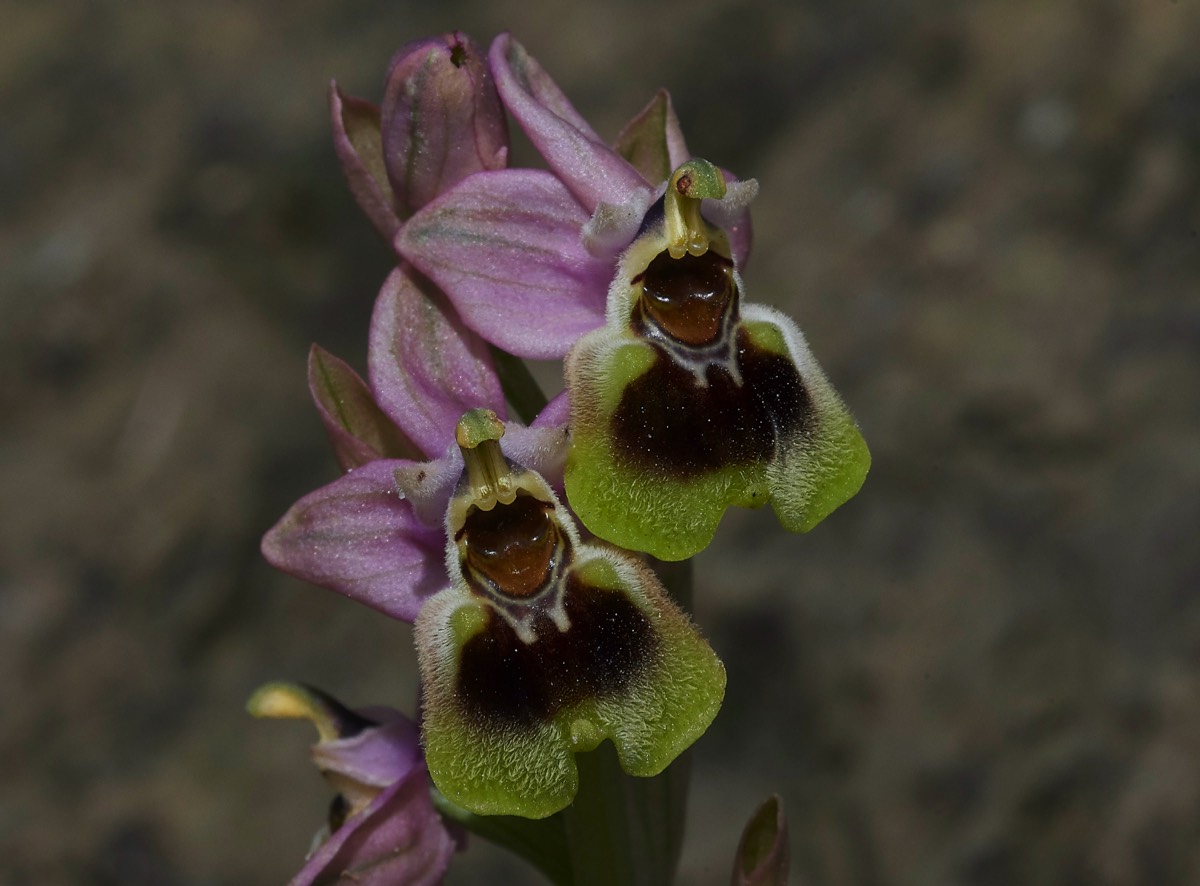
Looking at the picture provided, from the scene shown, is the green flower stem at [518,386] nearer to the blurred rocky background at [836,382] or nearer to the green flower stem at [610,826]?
the green flower stem at [610,826]

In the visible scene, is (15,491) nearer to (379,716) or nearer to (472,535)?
(379,716)

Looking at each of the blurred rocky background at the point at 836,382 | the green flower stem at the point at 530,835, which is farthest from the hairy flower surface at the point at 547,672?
the blurred rocky background at the point at 836,382

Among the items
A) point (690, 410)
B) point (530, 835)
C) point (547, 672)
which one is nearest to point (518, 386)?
point (690, 410)

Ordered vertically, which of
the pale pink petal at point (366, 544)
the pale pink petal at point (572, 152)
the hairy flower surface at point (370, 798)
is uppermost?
the pale pink petal at point (572, 152)

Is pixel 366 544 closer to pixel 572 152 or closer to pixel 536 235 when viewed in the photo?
pixel 536 235

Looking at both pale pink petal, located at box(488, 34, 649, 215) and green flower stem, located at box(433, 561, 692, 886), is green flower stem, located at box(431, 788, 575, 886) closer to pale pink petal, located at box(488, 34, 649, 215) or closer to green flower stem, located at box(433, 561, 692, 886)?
green flower stem, located at box(433, 561, 692, 886)

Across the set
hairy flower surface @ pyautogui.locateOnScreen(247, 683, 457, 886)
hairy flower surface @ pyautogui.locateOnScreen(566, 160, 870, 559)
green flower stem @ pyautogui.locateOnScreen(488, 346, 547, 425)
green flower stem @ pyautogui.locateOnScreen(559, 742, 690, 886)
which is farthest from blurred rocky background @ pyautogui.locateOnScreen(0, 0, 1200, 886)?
hairy flower surface @ pyautogui.locateOnScreen(566, 160, 870, 559)

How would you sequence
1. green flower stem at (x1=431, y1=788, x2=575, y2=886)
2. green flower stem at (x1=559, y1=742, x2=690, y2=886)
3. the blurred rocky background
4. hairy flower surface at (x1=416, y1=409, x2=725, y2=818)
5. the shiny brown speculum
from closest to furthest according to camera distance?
hairy flower surface at (x1=416, y1=409, x2=725, y2=818)
the shiny brown speculum
green flower stem at (x1=559, y1=742, x2=690, y2=886)
green flower stem at (x1=431, y1=788, x2=575, y2=886)
the blurred rocky background
